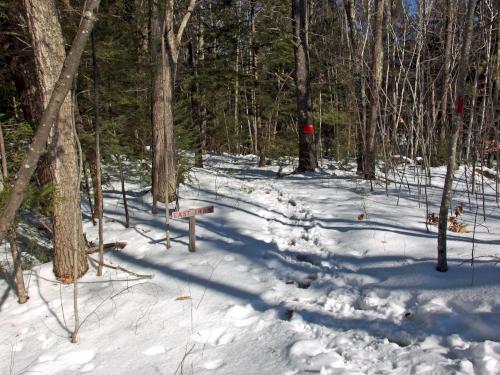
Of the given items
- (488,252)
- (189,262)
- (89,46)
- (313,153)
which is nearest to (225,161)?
(313,153)

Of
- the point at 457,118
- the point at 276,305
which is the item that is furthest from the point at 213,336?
the point at 457,118

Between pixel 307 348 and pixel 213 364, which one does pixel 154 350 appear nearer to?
pixel 213 364

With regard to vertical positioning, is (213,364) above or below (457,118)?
below

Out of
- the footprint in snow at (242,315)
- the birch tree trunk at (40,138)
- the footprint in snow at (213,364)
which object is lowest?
the footprint in snow at (213,364)

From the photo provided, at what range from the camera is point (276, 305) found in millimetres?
3816

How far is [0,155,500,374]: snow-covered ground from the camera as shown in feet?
9.67

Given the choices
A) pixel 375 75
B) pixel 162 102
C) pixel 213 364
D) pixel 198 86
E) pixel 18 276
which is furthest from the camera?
pixel 198 86

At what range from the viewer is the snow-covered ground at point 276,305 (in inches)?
116

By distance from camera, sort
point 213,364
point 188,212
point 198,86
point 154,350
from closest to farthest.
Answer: point 213,364 → point 154,350 → point 188,212 → point 198,86

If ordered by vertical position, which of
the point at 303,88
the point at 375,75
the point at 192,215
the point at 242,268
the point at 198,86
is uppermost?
the point at 198,86

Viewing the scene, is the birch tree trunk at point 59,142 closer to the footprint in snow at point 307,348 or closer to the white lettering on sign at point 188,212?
the white lettering on sign at point 188,212

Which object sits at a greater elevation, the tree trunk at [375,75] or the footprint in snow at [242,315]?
the tree trunk at [375,75]

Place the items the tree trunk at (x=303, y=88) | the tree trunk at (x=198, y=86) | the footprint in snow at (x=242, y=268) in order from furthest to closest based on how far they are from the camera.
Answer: the tree trunk at (x=198, y=86) < the tree trunk at (x=303, y=88) < the footprint in snow at (x=242, y=268)

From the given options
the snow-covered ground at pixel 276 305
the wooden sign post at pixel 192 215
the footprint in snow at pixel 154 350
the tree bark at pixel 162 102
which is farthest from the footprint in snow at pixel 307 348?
the tree bark at pixel 162 102
